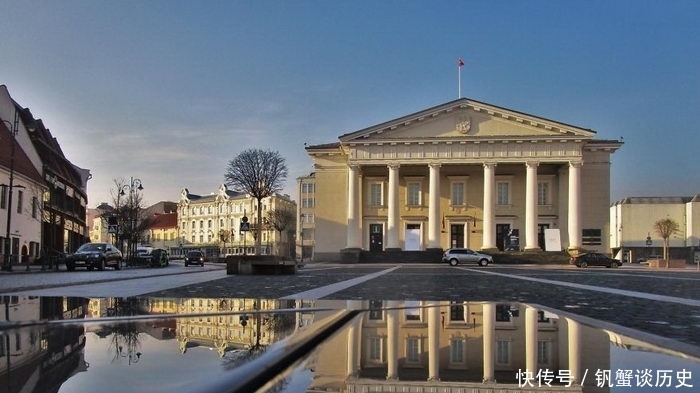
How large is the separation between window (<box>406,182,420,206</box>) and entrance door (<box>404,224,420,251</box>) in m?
2.57

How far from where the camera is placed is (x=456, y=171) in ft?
224

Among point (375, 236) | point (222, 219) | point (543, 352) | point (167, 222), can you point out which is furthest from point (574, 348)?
point (167, 222)

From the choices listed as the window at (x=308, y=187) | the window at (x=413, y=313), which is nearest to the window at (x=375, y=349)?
the window at (x=413, y=313)

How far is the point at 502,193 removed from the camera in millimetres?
68000

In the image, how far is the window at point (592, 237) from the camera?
6372 cm

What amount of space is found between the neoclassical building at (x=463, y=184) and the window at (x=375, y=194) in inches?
4.5

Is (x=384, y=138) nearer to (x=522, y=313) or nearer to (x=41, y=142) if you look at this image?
(x=41, y=142)

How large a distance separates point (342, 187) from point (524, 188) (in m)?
20.2

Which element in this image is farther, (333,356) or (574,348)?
(574,348)

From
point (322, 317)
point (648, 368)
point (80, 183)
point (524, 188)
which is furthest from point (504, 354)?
point (80, 183)

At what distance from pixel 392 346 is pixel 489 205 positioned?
60.7 m

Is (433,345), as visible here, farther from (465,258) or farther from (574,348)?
(465,258)

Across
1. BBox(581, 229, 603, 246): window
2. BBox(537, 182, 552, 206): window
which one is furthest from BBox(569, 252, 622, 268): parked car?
BBox(537, 182, 552, 206): window

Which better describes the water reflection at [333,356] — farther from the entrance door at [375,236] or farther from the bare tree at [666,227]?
the bare tree at [666,227]
